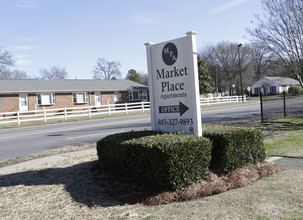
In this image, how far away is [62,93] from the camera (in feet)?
114

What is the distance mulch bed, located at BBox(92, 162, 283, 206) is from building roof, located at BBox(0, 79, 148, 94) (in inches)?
1149

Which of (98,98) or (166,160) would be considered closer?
(166,160)

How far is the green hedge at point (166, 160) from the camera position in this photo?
4398 mm

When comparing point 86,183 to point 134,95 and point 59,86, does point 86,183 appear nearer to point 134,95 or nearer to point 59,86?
point 59,86

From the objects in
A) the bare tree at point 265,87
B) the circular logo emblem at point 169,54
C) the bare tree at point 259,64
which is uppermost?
the bare tree at point 259,64

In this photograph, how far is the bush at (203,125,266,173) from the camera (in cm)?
512

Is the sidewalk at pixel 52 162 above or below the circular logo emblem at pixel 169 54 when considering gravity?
below

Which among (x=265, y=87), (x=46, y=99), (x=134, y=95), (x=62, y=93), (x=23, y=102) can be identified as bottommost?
(x=23, y=102)

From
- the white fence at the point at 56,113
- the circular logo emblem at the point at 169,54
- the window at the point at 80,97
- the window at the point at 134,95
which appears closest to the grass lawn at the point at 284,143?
the circular logo emblem at the point at 169,54

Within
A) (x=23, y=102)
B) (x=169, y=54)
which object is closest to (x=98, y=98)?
(x=23, y=102)

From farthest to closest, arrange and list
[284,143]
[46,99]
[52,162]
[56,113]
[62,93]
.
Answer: [62,93] < [46,99] < [56,113] < [284,143] < [52,162]

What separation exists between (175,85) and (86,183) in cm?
259

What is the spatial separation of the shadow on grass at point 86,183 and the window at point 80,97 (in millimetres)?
30145

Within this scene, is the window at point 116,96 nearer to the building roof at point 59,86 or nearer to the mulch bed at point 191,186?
the building roof at point 59,86
